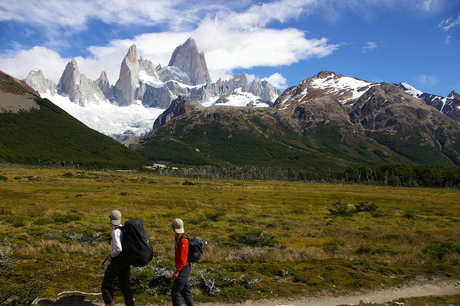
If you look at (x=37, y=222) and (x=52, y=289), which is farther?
(x=37, y=222)

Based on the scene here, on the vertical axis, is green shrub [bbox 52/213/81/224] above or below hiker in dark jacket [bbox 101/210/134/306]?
below

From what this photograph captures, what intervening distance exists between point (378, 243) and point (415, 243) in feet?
10.2

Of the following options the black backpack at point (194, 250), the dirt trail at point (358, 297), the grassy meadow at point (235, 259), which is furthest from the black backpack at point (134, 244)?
the dirt trail at point (358, 297)

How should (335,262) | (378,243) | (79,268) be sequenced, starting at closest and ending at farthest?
1. (79,268)
2. (335,262)
3. (378,243)

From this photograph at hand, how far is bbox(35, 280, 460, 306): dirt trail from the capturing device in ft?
42.2

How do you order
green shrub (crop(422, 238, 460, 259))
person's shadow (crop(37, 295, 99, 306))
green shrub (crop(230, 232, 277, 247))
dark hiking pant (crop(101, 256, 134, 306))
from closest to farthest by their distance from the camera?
dark hiking pant (crop(101, 256, 134, 306))
person's shadow (crop(37, 295, 99, 306))
green shrub (crop(422, 238, 460, 259))
green shrub (crop(230, 232, 277, 247))

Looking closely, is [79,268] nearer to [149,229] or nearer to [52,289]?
[52,289]

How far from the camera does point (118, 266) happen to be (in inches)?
459

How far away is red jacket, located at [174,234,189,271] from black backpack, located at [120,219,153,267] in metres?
1.09

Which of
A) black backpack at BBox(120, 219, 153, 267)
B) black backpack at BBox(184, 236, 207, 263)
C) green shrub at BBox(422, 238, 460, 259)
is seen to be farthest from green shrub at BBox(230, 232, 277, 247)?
black backpack at BBox(120, 219, 153, 267)

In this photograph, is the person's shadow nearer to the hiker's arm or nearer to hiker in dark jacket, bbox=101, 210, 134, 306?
hiker in dark jacket, bbox=101, 210, 134, 306

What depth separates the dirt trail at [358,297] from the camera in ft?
42.2

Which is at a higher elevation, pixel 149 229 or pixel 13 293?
pixel 13 293

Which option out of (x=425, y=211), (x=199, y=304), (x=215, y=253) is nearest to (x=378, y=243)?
A: (x=215, y=253)
